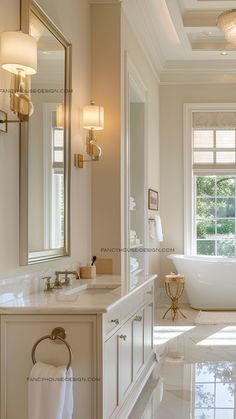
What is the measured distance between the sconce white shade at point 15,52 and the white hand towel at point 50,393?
1.36 meters

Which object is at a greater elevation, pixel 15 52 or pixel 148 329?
pixel 15 52

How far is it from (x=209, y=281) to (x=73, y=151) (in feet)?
10.6

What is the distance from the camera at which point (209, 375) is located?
3.72 meters

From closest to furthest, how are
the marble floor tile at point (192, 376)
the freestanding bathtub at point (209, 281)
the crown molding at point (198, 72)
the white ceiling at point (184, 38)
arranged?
the marble floor tile at point (192, 376)
the white ceiling at point (184, 38)
the freestanding bathtub at point (209, 281)
the crown molding at point (198, 72)

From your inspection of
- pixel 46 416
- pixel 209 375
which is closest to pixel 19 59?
pixel 46 416

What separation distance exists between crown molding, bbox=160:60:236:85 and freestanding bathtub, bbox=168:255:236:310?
7.83ft

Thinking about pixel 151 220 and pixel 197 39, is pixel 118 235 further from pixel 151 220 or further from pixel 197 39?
pixel 197 39

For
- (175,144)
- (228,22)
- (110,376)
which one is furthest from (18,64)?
(175,144)

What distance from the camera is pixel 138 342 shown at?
3.18 metres

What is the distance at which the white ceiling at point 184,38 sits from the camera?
4.97 meters

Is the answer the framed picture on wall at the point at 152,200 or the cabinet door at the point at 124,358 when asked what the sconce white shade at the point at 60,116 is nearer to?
the cabinet door at the point at 124,358

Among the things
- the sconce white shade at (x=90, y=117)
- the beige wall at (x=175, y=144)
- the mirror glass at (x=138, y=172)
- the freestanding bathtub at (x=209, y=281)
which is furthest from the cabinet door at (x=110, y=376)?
the beige wall at (x=175, y=144)

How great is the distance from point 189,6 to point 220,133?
2.09 m

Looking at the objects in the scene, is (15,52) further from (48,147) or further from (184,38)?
(184,38)
